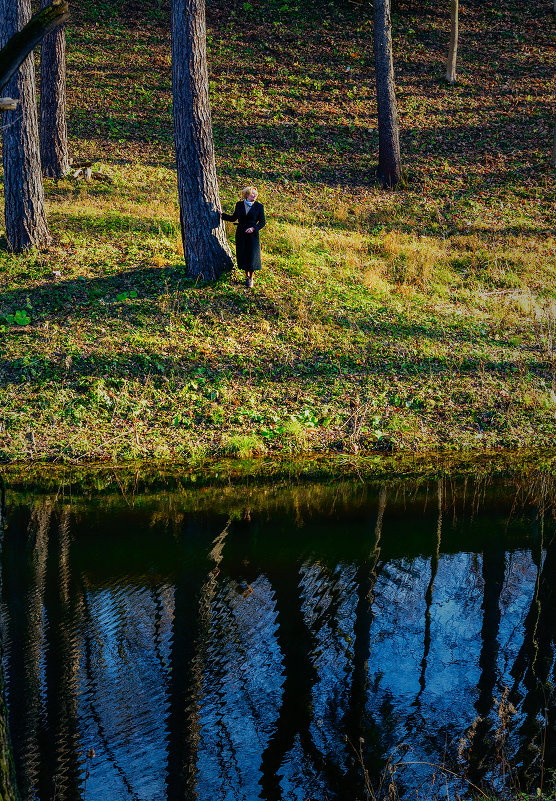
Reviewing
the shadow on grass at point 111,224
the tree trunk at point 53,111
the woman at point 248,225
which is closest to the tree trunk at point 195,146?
the woman at point 248,225

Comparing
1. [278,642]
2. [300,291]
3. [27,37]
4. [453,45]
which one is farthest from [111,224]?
[453,45]

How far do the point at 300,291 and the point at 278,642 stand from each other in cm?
820

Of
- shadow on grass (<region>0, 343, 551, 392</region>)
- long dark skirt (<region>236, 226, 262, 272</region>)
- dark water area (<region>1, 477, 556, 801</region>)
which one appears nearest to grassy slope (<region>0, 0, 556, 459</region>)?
shadow on grass (<region>0, 343, 551, 392</region>)

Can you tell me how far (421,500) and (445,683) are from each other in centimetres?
352

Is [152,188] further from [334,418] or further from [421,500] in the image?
[421,500]

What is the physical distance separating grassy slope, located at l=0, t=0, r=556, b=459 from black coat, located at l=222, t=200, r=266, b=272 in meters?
0.58

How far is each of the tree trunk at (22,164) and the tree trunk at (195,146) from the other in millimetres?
2859

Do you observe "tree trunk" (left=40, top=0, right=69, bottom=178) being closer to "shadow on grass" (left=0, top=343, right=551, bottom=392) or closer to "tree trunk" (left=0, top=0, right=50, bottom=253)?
"tree trunk" (left=0, top=0, right=50, bottom=253)

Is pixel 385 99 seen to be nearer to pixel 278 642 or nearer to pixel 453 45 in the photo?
pixel 453 45

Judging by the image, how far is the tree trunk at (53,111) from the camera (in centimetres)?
1697

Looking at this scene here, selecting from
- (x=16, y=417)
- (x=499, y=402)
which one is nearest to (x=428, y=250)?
(x=499, y=402)

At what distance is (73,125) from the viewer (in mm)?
21781

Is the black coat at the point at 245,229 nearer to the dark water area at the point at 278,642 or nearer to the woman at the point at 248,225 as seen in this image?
the woman at the point at 248,225

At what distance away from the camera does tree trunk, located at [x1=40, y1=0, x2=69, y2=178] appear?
55.7 feet
